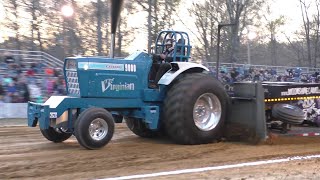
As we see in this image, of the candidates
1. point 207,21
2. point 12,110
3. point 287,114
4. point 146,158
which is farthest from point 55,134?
point 207,21

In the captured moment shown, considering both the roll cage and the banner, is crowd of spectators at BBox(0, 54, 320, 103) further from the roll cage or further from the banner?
the roll cage

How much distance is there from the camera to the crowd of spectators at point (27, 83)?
15789mm

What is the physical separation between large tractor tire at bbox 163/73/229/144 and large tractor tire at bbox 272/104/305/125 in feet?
3.28

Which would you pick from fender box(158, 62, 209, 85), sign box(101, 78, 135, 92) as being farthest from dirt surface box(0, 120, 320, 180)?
fender box(158, 62, 209, 85)

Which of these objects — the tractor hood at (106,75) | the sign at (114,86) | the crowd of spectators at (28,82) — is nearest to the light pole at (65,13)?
the crowd of spectators at (28,82)

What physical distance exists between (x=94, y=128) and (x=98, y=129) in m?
0.10

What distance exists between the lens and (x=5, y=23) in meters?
27.6

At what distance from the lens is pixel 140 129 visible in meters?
9.85

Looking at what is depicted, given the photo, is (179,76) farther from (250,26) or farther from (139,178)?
(250,26)

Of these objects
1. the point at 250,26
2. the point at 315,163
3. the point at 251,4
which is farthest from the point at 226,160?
the point at 250,26

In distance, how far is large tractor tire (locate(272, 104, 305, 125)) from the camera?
29.7 feet

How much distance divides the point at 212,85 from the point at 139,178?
3620mm

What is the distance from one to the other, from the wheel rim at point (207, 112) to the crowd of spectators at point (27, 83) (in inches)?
300

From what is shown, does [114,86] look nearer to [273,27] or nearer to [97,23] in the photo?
[97,23]
